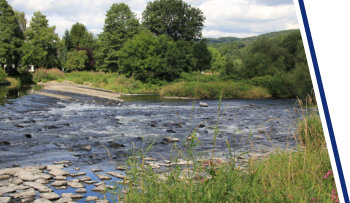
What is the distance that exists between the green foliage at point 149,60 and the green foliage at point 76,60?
10.1 meters

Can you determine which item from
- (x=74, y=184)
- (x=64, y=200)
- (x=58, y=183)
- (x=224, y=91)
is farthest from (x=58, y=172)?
(x=224, y=91)

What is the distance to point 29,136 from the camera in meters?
8.91

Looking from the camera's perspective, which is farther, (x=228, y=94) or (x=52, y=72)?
(x=52, y=72)

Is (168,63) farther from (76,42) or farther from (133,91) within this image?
(76,42)

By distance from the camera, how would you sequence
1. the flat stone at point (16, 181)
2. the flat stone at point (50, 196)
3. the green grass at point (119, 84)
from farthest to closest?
the green grass at point (119, 84) < the flat stone at point (16, 181) < the flat stone at point (50, 196)

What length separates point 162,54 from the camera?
33.8 metres

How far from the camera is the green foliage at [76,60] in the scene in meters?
41.6

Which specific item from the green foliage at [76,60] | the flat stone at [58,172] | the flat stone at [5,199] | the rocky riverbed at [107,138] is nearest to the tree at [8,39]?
the green foliage at [76,60]

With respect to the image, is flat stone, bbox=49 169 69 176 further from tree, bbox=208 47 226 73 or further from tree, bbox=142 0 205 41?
tree, bbox=208 47 226 73

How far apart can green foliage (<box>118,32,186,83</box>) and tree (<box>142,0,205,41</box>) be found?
10118 millimetres

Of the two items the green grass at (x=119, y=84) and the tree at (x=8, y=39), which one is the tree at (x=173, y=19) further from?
the tree at (x=8, y=39)

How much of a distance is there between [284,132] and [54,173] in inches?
273

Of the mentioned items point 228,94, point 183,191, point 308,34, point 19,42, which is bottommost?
point 228,94

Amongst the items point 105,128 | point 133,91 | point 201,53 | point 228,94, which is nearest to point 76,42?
point 201,53
